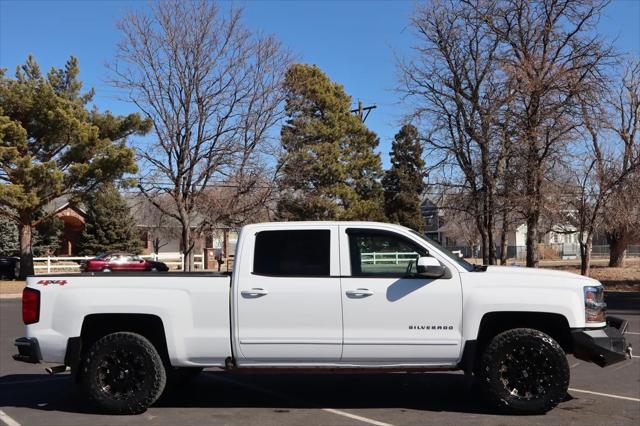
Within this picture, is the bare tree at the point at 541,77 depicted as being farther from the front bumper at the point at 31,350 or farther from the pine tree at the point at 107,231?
the pine tree at the point at 107,231

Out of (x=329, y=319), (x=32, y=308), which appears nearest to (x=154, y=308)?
(x=32, y=308)

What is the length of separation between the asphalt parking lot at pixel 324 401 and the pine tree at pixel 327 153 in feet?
89.3

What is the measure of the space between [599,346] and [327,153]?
34693 mm

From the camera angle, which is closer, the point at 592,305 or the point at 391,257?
the point at 592,305

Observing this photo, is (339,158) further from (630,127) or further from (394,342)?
(394,342)

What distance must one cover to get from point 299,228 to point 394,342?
146 cm

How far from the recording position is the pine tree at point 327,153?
37562 millimetres

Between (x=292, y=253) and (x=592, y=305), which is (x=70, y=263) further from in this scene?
(x=592, y=305)

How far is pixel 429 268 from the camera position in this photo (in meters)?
5.88

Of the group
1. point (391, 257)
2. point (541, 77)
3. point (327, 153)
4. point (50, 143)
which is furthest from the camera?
point (327, 153)

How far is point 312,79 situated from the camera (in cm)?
3994

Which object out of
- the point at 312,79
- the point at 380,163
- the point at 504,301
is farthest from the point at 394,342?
the point at 380,163

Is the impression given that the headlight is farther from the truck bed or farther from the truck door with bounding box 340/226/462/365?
the truck bed

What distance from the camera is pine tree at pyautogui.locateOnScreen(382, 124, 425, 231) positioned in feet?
154
